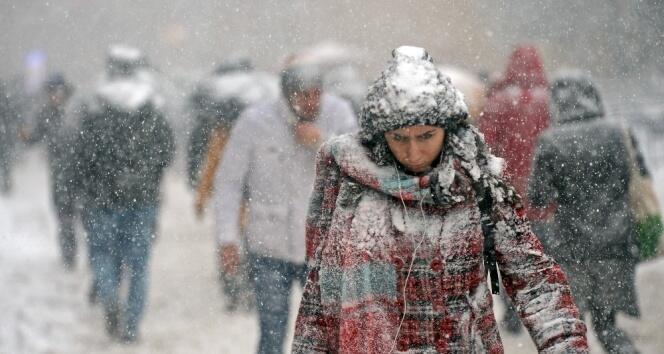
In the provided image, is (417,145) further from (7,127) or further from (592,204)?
(7,127)

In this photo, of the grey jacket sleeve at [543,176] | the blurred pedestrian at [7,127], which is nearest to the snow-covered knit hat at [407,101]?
the grey jacket sleeve at [543,176]

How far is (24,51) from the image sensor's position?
19.9 ft

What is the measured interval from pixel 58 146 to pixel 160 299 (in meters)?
1.05

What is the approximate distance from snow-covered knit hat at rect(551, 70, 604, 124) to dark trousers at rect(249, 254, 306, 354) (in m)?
1.46

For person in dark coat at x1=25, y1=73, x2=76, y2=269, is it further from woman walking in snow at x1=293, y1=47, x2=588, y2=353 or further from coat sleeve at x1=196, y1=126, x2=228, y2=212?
woman walking in snow at x1=293, y1=47, x2=588, y2=353

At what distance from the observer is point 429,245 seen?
2525 millimetres

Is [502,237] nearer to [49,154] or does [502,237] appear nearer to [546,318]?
[546,318]

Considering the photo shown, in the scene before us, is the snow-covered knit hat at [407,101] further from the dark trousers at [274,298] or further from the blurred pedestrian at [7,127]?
the blurred pedestrian at [7,127]

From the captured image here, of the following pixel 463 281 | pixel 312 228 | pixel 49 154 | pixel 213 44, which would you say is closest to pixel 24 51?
pixel 49 154

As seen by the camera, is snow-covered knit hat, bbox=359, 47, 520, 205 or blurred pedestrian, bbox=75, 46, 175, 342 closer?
snow-covered knit hat, bbox=359, 47, 520, 205

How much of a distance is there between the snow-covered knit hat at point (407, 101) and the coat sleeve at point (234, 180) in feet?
6.29

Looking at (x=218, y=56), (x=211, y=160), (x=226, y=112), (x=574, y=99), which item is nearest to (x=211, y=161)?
(x=211, y=160)

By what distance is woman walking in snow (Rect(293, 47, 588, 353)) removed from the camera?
2525mm

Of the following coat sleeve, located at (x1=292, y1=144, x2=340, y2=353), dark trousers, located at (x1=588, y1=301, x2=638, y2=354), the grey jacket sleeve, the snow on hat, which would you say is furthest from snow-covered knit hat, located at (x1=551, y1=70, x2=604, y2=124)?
coat sleeve, located at (x1=292, y1=144, x2=340, y2=353)
